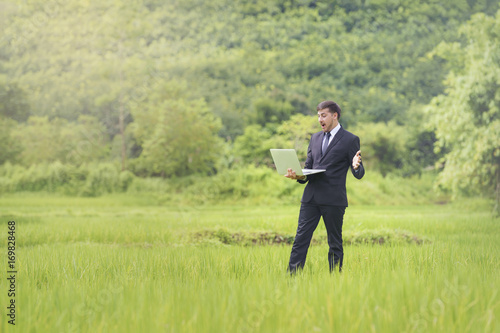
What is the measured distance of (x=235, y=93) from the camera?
28938mm

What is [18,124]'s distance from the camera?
82.0 ft

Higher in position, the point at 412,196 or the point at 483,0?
the point at 483,0

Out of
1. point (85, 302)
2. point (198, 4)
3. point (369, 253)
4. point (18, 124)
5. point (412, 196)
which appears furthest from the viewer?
point (198, 4)

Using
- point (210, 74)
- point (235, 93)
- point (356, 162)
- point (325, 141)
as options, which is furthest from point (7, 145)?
point (356, 162)

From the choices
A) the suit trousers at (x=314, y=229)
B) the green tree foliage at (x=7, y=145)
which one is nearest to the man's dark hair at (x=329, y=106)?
the suit trousers at (x=314, y=229)

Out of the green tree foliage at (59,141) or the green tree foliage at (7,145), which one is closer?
the green tree foliage at (7,145)

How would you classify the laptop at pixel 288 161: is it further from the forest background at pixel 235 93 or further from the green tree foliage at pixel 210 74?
the green tree foliage at pixel 210 74

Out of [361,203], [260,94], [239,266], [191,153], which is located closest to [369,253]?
[239,266]

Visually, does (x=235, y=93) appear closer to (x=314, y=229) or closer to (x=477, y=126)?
(x=477, y=126)

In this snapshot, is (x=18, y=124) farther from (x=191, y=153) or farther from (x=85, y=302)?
(x=85, y=302)

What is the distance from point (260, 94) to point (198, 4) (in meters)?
11.1

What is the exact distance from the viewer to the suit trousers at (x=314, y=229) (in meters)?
5.24

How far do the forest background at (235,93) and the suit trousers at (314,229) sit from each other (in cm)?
1117

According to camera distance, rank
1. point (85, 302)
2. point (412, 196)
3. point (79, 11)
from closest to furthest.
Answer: point (85, 302), point (412, 196), point (79, 11)
